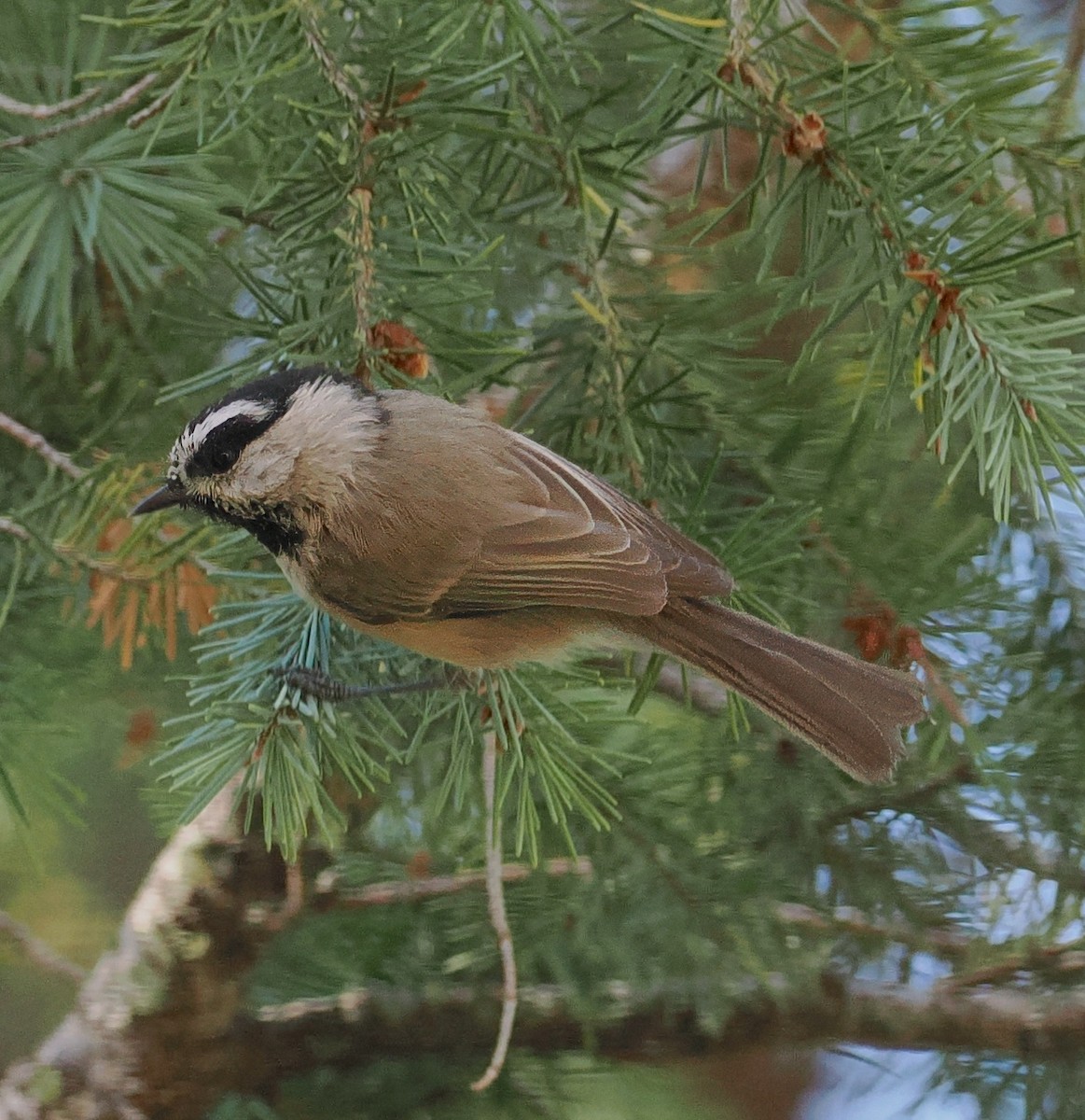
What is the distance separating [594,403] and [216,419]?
1.24ft

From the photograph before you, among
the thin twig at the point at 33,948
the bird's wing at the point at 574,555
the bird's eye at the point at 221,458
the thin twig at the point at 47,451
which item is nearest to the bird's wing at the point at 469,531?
the bird's wing at the point at 574,555

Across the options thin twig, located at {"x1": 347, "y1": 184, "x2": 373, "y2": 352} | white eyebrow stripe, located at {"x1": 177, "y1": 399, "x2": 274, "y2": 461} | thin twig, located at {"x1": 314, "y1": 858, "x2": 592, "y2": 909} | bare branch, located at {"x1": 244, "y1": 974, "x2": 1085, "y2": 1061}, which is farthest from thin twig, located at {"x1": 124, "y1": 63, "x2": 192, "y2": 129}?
bare branch, located at {"x1": 244, "y1": 974, "x2": 1085, "y2": 1061}

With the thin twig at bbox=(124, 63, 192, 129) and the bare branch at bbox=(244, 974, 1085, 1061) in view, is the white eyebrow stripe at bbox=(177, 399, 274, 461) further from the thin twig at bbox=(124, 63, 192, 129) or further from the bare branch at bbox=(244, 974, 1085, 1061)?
the bare branch at bbox=(244, 974, 1085, 1061)

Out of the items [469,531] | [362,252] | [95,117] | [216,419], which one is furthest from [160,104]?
[469,531]

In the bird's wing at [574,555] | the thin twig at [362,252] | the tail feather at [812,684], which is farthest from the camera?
the bird's wing at [574,555]

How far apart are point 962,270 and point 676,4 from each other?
0.49 metres

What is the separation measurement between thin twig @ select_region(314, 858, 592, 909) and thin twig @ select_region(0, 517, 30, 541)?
48 centimetres

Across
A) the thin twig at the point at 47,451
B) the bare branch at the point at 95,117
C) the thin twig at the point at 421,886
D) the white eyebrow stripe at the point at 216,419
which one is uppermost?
the bare branch at the point at 95,117

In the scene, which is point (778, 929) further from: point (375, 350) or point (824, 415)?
point (375, 350)

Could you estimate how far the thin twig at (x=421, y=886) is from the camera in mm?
1389

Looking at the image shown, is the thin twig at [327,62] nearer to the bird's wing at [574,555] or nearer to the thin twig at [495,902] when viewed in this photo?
the bird's wing at [574,555]

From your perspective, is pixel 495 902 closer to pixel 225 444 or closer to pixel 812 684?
pixel 812 684

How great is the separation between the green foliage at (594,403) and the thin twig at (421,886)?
0.9 inches

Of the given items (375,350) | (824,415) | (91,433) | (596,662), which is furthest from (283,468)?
(824,415)
